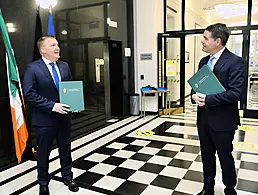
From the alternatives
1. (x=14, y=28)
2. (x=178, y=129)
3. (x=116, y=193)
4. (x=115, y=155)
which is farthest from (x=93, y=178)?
(x=178, y=129)

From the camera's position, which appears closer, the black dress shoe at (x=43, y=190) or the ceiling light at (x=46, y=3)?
the black dress shoe at (x=43, y=190)

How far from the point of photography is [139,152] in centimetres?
388

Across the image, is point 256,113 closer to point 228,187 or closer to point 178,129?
point 178,129

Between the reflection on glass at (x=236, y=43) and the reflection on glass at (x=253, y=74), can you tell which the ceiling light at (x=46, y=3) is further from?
the reflection on glass at (x=253, y=74)

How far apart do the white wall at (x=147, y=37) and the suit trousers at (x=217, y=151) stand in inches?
169

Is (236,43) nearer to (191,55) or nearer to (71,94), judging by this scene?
(191,55)

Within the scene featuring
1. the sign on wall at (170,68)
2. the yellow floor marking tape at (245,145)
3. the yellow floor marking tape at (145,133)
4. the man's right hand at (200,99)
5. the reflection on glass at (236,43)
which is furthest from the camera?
the sign on wall at (170,68)

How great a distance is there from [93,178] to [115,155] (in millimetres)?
806

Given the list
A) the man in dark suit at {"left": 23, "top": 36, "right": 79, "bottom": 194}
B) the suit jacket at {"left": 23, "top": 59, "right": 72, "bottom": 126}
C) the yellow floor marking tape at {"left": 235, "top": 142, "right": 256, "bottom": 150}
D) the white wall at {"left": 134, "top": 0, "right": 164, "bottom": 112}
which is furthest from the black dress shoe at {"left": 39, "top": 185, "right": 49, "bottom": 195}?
the white wall at {"left": 134, "top": 0, "right": 164, "bottom": 112}

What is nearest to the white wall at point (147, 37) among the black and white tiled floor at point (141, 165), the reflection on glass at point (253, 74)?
the black and white tiled floor at point (141, 165)

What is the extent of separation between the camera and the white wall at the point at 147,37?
636 cm

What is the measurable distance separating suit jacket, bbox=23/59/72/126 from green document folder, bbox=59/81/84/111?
0.12m

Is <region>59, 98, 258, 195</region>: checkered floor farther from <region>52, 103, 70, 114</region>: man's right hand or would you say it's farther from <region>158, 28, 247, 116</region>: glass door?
<region>158, 28, 247, 116</region>: glass door

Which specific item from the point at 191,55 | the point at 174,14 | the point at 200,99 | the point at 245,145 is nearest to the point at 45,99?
the point at 200,99
